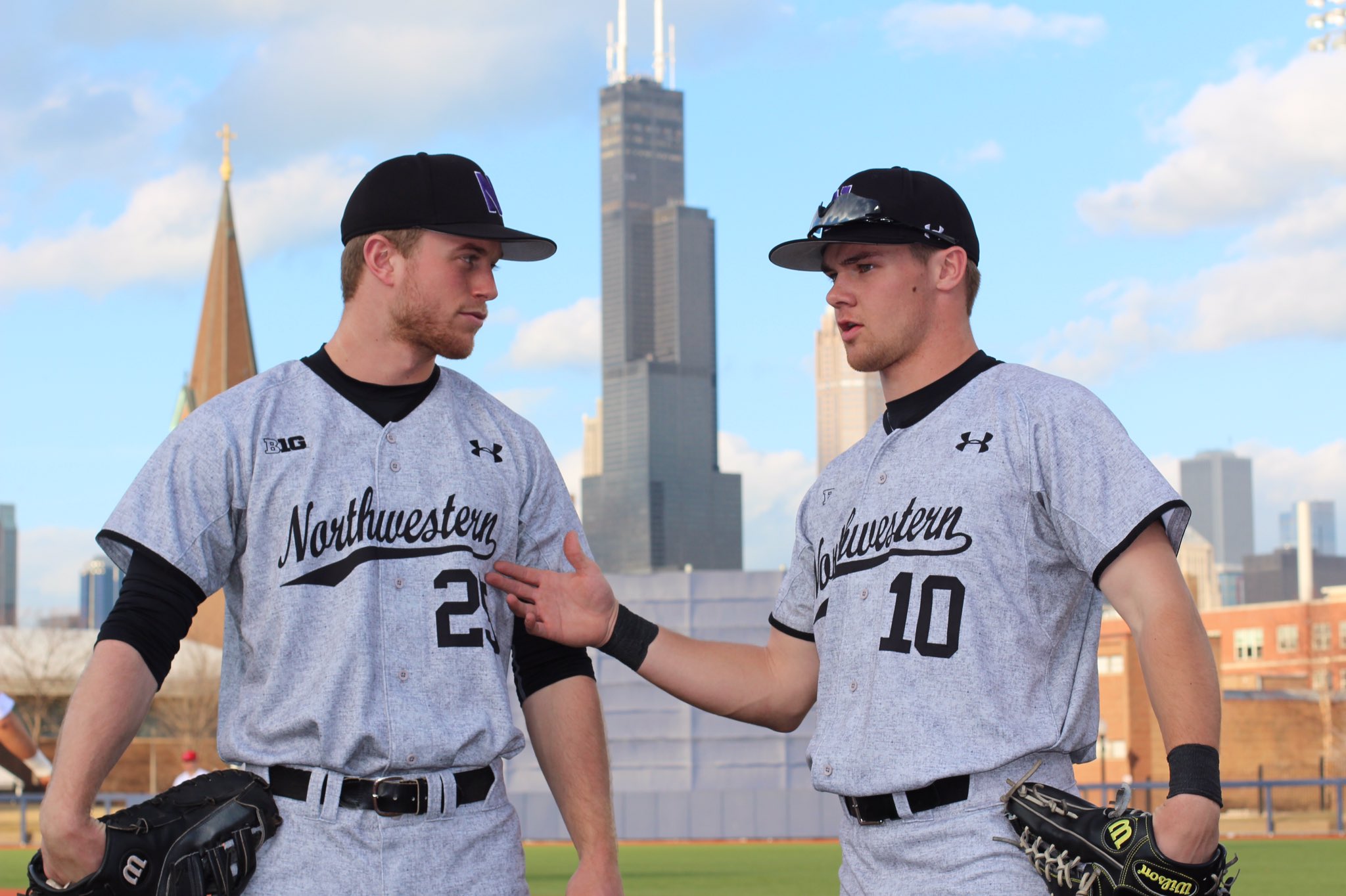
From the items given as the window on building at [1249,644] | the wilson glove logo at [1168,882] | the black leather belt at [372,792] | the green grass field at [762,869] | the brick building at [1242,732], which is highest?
the black leather belt at [372,792]

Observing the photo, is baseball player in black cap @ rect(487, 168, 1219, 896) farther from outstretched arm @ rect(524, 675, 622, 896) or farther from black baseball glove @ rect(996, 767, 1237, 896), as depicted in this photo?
outstretched arm @ rect(524, 675, 622, 896)

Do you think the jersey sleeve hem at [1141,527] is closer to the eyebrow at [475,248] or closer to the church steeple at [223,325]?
the eyebrow at [475,248]

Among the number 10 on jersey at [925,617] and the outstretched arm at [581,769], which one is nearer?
the number 10 on jersey at [925,617]

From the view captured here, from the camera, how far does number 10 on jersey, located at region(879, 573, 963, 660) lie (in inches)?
149

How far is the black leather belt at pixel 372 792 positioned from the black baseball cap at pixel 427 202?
1406mm

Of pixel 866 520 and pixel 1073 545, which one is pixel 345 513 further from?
pixel 1073 545

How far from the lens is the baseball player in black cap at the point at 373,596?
361cm

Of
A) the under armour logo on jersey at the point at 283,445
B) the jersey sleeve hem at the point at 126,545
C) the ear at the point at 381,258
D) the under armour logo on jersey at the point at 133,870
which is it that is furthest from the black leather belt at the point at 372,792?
the ear at the point at 381,258

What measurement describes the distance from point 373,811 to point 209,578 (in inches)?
27.3

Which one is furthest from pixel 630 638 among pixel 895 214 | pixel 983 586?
pixel 895 214

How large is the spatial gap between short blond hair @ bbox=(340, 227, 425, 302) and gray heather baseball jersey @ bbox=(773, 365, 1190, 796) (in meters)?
1.38

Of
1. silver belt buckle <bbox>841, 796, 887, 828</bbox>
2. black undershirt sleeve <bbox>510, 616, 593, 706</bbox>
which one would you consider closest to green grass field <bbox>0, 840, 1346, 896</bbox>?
black undershirt sleeve <bbox>510, 616, 593, 706</bbox>

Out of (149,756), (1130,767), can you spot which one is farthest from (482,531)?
(149,756)

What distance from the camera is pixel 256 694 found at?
147 inches
